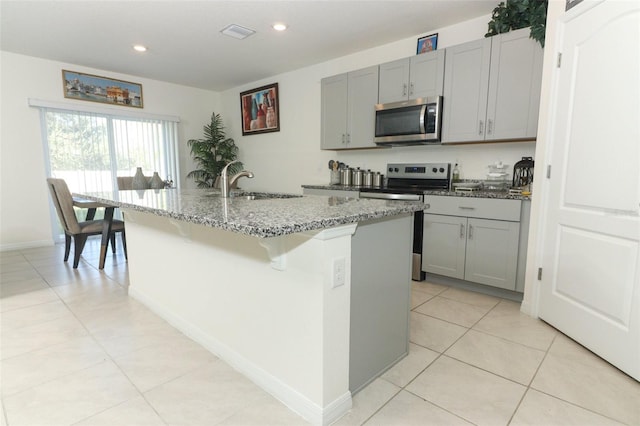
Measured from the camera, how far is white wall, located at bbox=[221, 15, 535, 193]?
325 cm

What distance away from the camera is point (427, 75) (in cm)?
320

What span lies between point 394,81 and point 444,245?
67.3 inches

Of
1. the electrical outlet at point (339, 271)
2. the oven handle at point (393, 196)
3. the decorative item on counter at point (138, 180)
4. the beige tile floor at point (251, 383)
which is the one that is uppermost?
the decorative item on counter at point (138, 180)

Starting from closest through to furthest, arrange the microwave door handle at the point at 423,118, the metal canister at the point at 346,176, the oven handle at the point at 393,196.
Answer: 1. the oven handle at the point at 393,196
2. the microwave door handle at the point at 423,118
3. the metal canister at the point at 346,176

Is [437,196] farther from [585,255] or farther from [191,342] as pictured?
[191,342]

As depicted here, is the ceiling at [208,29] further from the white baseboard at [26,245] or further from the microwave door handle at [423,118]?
the white baseboard at [26,245]

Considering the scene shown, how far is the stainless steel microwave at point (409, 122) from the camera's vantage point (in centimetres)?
314

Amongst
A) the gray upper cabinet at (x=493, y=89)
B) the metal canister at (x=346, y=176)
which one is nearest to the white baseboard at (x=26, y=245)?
the metal canister at (x=346, y=176)

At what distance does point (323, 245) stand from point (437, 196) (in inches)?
80.6

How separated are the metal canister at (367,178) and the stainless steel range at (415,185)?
202mm

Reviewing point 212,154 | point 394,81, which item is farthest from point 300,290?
point 212,154

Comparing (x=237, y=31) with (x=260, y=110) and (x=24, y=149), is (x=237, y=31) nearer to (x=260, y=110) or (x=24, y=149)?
(x=260, y=110)

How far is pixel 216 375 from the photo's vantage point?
5.65 feet

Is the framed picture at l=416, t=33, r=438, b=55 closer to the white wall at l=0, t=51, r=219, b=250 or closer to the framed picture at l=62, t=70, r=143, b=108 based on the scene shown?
the framed picture at l=62, t=70, r=143, b=108
